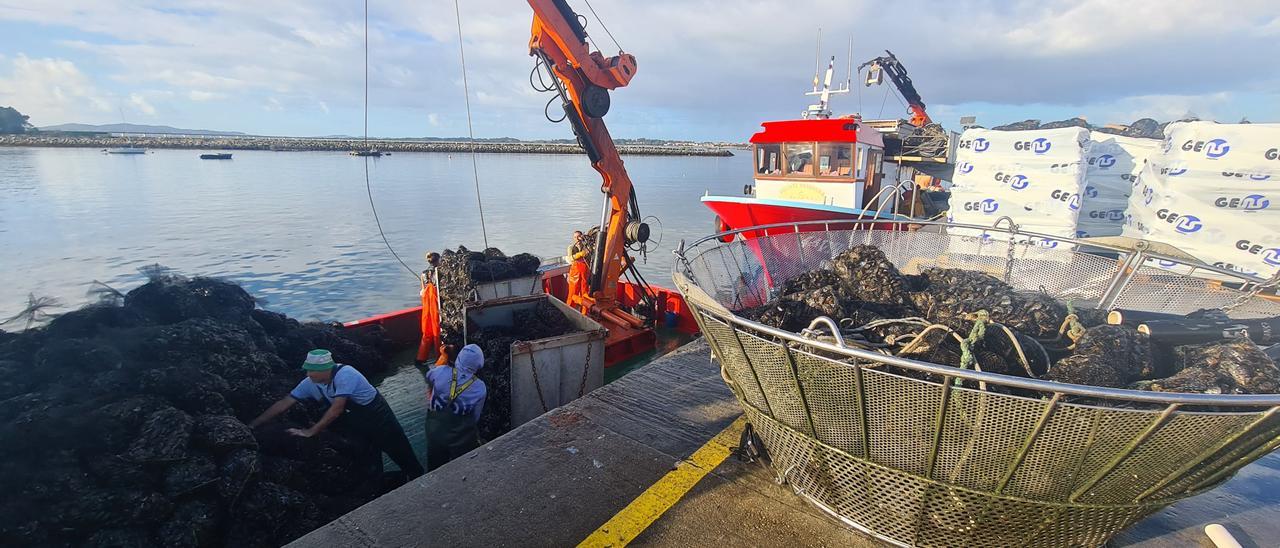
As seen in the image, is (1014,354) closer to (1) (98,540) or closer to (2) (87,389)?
(1) (98,540)

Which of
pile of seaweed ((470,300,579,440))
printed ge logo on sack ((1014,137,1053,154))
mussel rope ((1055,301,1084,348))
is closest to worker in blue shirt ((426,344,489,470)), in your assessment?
pile of seaweed ((470,300,579,440))

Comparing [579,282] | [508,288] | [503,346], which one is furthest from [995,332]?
[508,288]

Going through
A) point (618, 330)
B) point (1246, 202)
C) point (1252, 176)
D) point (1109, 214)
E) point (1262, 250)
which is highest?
point (1252, 176)

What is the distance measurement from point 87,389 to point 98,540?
1.03 m

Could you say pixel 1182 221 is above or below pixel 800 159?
below

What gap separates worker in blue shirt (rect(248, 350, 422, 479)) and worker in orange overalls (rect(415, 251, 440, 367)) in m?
2.76

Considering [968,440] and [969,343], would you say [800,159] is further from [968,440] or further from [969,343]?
[968,440]

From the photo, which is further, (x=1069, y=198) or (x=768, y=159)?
(x=768, y=159)

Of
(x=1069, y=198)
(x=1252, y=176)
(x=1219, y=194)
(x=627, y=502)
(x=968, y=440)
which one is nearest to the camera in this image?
(x=968, y=440)

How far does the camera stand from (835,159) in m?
10.9

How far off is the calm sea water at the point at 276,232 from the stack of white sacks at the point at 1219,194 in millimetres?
7722

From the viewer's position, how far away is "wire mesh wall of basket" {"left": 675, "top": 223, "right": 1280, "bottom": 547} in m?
1.79

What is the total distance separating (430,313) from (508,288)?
113 centimetres

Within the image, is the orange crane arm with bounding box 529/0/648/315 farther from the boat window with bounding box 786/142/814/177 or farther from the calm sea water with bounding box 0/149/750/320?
the boat window with bounding box 786/142/814/177
